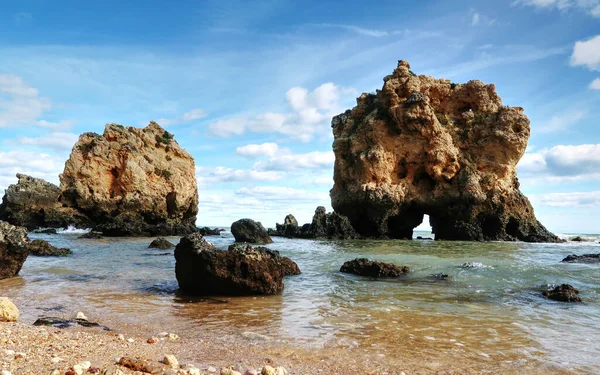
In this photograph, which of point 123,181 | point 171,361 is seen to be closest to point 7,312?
point 171,361

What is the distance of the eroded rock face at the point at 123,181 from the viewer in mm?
37312

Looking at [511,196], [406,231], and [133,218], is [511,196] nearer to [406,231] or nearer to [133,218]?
[406,231]

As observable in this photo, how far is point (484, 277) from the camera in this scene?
36.5ft

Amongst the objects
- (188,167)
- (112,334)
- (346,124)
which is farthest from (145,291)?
(188,167)

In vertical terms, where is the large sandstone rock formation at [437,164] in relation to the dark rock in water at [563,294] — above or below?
above

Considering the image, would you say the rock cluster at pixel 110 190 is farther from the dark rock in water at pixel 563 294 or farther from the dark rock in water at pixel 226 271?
the dark rock in water at pixel 563 294

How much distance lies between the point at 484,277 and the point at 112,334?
962 centimetres

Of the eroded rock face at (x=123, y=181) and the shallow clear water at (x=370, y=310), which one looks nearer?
the shallow clear water at (x=370, y=310)

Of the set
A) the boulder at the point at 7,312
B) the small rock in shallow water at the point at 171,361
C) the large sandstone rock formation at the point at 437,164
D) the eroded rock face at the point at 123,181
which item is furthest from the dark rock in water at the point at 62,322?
the large sandstone rock formation at the point at 437,164

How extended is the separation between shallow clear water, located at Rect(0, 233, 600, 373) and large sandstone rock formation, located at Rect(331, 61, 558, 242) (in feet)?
73.9

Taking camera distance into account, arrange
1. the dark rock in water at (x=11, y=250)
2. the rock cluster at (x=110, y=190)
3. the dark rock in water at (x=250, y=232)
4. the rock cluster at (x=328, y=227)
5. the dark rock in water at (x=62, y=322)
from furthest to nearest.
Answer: the rock cluster at (x=110, y=190), the rock cluster at (x=328, y=227), the dark rock in water at (x=250, y=232), the dark rock in water at (x=11, y=250), the dark rock in water at (x=62, y=322)

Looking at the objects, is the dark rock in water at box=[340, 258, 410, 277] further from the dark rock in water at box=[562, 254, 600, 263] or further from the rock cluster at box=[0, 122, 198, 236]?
the rock cluster at box=[0, 122, 198, 236]

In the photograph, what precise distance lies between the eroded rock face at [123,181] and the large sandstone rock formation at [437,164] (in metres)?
16.6

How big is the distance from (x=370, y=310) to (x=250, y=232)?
1931 centimetres
